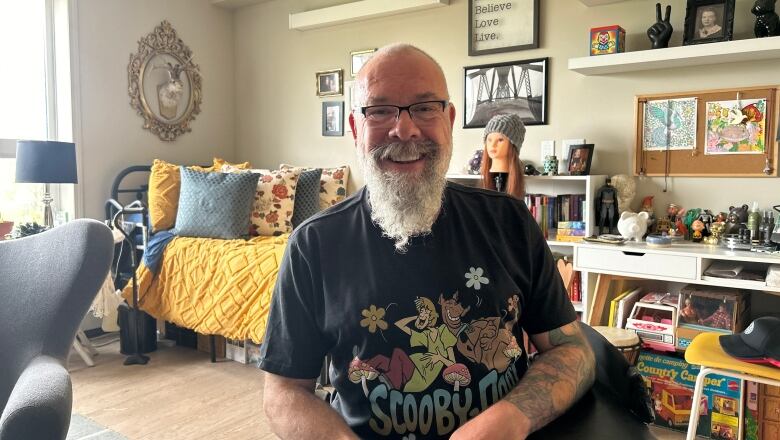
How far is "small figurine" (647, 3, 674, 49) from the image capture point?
2875 mm

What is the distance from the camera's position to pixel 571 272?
10.2ft

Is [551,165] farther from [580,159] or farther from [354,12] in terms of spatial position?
[354,12]

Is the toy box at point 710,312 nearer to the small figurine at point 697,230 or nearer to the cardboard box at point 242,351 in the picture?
the small figurine at point 697,230

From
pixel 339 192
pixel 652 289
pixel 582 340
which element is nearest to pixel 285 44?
pixel 339 192

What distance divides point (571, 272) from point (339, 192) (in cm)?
166

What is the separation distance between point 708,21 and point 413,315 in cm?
249

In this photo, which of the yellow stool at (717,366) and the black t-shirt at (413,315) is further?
the yellow stool at (717,366)

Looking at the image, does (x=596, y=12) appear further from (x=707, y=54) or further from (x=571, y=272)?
(x=571, y=272)

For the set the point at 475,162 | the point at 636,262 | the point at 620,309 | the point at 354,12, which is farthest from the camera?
the point at 354,12

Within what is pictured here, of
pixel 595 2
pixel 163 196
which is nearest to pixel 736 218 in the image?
pixel 595 2

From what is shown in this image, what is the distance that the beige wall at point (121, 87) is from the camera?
3.89 meters

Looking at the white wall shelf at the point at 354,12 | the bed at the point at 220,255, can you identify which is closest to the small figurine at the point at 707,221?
the white wall shelf at the point at 354,12

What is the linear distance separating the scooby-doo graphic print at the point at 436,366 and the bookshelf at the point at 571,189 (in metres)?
1.82

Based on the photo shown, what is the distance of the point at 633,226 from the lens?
9.52 ft
